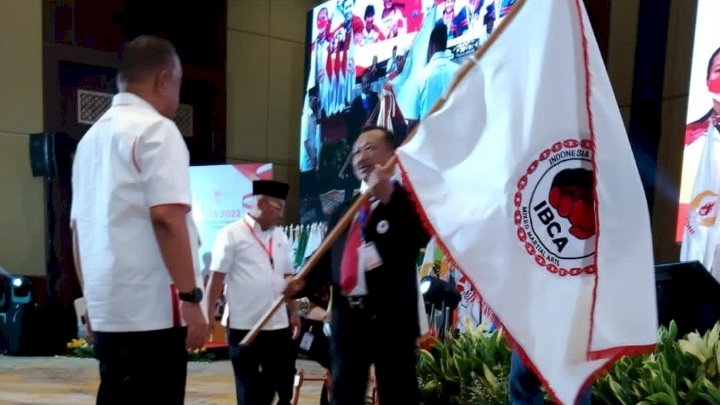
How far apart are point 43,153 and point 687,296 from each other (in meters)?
7.38

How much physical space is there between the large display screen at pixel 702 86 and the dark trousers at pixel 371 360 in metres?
3.87

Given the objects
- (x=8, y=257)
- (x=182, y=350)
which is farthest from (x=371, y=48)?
(x=182, y=350)

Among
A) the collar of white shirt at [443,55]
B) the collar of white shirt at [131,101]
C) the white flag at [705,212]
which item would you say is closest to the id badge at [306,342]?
the collar of white shirt at [131,101]

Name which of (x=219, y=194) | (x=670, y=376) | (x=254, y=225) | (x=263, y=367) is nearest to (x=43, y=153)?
(x=219, y=194)

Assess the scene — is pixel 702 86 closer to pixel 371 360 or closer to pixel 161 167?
pixel 371 360

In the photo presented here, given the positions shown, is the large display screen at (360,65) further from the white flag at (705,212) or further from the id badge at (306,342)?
the id badge at (306,342)

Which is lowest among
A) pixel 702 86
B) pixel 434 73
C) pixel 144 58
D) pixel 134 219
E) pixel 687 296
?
pixel 687 296

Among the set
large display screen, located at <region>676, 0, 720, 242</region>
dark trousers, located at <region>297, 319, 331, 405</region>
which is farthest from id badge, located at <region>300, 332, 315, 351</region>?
large display screen, located at <region>676, 0, 720, 242</region>

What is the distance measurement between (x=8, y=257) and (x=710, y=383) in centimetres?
833

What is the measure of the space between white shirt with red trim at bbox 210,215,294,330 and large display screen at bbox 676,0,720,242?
12.0 feet

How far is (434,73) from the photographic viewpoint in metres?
7.70

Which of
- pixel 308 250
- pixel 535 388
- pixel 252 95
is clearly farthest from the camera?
pixel 252 95

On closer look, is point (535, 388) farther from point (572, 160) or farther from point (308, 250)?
point (308, 250)

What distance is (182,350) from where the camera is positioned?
7.30 ft
